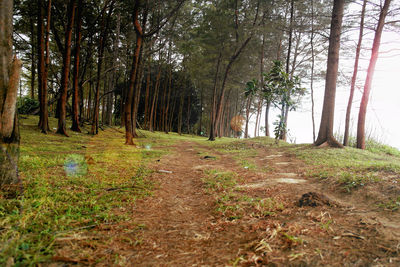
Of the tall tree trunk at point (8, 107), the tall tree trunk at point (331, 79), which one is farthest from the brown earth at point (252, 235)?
the tall tree trunk at point (331, 79)

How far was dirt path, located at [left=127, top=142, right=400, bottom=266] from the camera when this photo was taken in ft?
4.81

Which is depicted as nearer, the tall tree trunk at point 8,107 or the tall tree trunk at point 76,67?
the tall tree trunk at point 8,107

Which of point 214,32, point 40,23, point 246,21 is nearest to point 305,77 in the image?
point 246,21

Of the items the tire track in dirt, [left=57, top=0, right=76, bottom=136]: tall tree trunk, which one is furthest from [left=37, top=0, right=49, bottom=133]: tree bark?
the tire track in dirt

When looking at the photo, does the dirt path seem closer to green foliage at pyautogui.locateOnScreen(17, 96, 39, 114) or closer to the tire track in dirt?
the tire track in dirt

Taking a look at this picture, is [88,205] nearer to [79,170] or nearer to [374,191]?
[79,170]

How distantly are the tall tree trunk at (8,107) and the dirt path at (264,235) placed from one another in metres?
1.59

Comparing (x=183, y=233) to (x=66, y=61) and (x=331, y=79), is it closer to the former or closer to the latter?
(x=331, y=79)

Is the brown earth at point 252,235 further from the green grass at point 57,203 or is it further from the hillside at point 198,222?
the green grass at point 57,203

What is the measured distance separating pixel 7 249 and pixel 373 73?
12804 millimetres

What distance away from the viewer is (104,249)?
1.64m

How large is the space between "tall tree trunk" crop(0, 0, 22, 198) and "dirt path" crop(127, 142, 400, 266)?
1595 millimetres

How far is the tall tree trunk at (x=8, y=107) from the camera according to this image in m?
2.44

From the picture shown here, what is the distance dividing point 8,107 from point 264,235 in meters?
3.36
